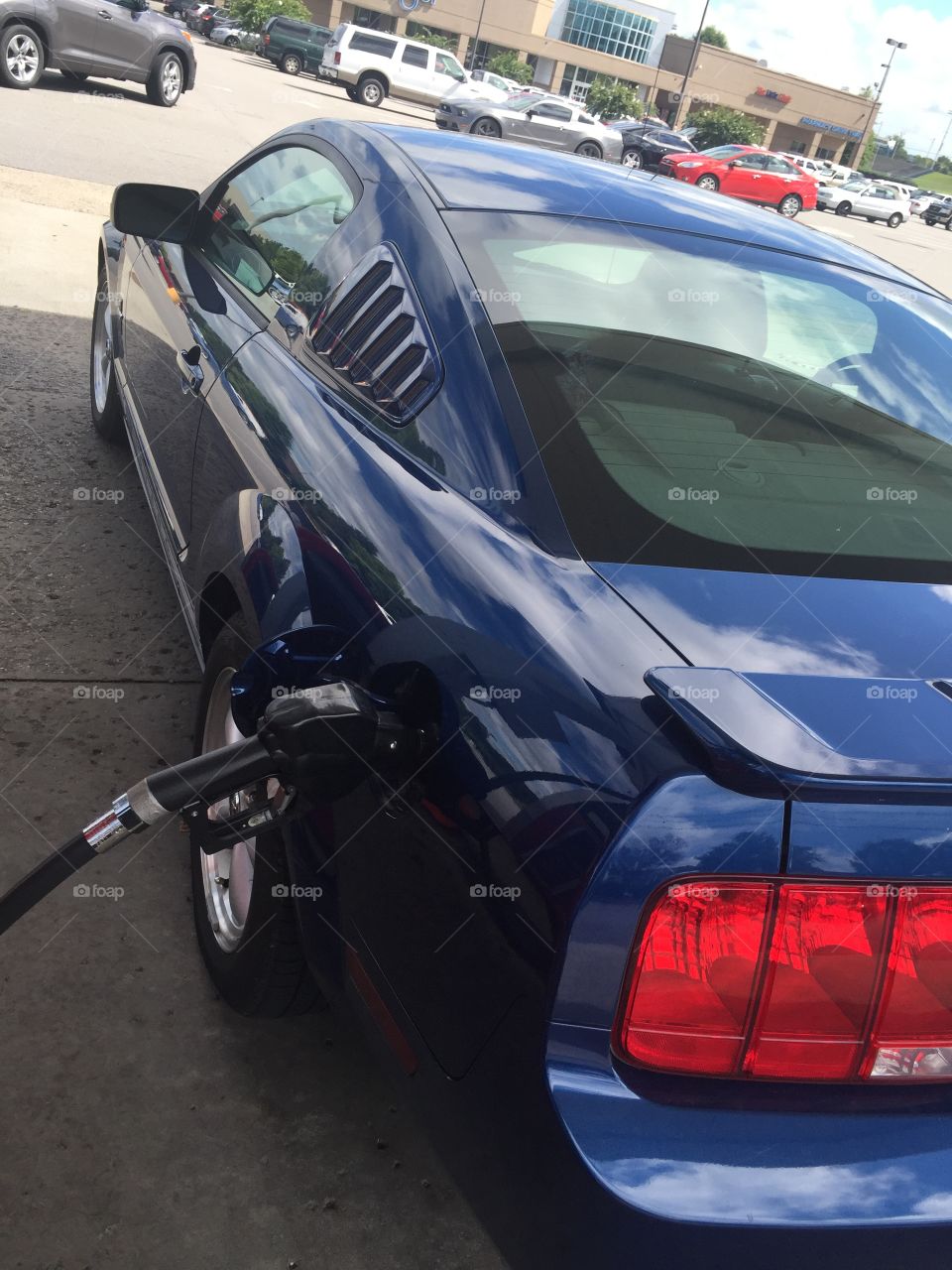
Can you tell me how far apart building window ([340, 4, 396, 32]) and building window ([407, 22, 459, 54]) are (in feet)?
3.96

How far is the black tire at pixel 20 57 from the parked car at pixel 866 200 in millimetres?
29087

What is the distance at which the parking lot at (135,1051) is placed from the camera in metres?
2.00

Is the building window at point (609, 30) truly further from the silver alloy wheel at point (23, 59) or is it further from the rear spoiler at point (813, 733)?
the rear spoiler at point (813, 733)

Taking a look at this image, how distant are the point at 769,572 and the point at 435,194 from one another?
1.16 metres

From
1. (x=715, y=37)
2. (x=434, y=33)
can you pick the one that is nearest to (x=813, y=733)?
(x=434, y=33)

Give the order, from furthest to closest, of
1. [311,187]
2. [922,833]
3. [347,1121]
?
[311,187], [347,1121], [922,833]

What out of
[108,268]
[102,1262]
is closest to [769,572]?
[102,1262]

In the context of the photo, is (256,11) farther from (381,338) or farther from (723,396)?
(723,396)

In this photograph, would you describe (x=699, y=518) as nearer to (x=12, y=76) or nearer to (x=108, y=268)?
(x=108, y=268)

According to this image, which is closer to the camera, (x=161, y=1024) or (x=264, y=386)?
(x=161, y=1024)

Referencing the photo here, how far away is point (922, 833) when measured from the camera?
1324mm

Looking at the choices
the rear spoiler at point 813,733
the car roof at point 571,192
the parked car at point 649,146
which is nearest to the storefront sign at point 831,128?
the parked car at point 649,146

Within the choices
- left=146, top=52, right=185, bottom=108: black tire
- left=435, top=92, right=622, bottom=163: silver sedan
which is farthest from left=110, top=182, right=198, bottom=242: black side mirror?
left=435, top=92, right=622, bottom=163: silver sedan

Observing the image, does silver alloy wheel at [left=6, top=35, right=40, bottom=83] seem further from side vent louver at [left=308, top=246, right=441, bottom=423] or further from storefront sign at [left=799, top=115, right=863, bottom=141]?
storefront sign at [left=799, top=115, right=863, bottom=141]
